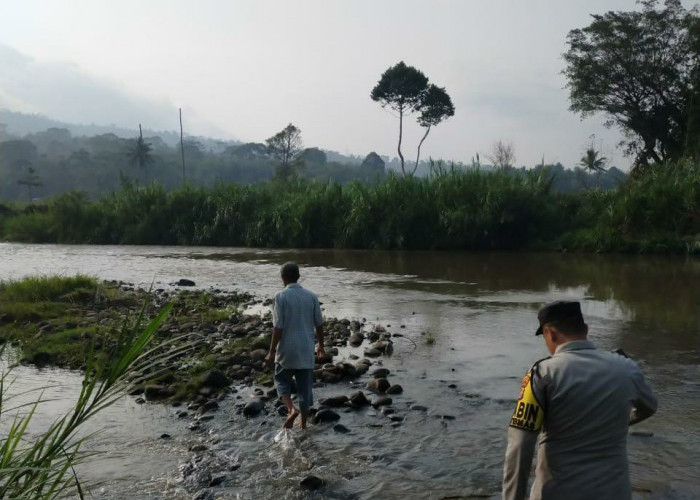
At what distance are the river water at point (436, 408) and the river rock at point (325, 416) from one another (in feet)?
0.51

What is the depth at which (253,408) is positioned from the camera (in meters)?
7.04

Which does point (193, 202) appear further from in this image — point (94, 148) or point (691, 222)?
point (94, 148)

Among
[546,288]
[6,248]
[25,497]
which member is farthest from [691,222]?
[6,248]

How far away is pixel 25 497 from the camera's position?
2.48 metres

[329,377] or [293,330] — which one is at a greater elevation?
[293,330]

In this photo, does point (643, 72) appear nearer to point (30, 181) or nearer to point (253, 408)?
point (253, 408)

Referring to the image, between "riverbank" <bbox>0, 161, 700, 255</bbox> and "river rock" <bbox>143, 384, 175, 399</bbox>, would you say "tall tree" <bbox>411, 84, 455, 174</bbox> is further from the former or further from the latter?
"river rock" <bbox>143, 384, 175, 399</bbox>

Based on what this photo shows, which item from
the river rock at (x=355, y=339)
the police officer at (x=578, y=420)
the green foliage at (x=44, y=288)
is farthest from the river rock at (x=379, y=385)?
the green foliage at (x=44, y=288)

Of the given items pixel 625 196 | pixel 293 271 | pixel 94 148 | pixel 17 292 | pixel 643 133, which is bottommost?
pixel 17 292

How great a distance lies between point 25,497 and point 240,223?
30.0 meters

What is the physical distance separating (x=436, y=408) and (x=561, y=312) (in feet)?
13.9

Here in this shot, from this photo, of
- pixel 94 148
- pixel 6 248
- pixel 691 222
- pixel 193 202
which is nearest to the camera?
pixel 691 222

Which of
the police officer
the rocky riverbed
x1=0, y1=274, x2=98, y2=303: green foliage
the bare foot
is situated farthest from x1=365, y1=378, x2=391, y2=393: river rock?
x1=0, y1=274, x2=98, y2=303: green foliage

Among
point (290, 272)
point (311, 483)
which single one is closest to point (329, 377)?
point (290, 272)
